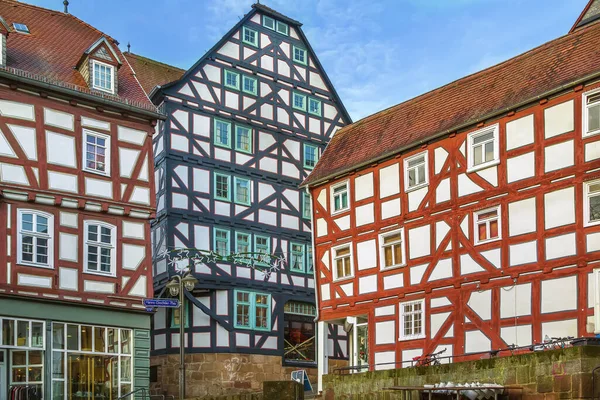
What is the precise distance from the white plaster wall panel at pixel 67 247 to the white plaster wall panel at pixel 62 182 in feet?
4.54

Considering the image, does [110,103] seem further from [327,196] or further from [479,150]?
[479,150]

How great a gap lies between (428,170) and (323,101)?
1555 cm

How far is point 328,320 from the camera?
1224 inches

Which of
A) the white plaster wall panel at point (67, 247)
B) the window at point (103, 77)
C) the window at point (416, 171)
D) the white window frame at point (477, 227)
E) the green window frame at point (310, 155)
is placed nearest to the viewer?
the white window frame at point (477, 227)

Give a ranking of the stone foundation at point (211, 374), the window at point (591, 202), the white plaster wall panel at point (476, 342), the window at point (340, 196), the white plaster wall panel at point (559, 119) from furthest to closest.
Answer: the stone foundation at point (211, 374) → the window at point (340, 196) → the white plaster wall panel at point (476, 342) → the white plaster wall panel at point (559, 119) → the window at point (591, 202)

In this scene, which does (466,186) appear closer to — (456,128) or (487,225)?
(487,225)

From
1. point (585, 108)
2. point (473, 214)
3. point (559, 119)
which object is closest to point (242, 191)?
point (473, 214)

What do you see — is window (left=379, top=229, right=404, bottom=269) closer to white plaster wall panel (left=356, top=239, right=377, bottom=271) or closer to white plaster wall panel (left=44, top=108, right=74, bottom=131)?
white plaster wall panel (left=356, top=239, right=377, bottom=271)

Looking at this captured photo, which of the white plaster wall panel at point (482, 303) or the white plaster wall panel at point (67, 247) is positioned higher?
the white plaster wall panel at point (67, 247)

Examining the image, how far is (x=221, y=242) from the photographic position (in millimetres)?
37344

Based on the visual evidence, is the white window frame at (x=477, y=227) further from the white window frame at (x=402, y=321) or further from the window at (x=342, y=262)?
the window at (x=342, y=262)

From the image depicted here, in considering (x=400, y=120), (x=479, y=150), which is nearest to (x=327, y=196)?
(x=400, y=120)

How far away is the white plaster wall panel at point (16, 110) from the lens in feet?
87.7

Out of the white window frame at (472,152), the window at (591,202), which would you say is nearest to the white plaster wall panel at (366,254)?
the white window frame at (472,152)
